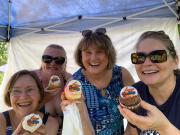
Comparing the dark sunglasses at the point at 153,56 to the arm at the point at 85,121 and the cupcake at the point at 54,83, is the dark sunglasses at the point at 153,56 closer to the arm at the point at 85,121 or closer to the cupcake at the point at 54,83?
the arm at the point at 85,121

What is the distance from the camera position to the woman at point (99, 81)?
2.11 metres

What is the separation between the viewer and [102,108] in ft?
6.98

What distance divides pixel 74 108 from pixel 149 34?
544 mm

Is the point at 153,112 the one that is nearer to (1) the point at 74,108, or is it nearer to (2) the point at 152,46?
(2) the point at 152,46

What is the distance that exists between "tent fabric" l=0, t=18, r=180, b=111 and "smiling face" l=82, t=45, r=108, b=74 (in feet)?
6.17

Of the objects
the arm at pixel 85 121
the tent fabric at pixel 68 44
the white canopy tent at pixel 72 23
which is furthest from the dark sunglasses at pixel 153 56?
the tent fabric at pixel 68 44

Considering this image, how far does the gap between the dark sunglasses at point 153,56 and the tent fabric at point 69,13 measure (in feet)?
6.58

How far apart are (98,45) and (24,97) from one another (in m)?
0.56

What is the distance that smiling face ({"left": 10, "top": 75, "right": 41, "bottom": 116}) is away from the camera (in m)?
2.12

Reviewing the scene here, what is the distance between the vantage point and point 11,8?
400cm

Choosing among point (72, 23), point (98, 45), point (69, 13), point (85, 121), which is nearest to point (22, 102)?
point (85, 121)

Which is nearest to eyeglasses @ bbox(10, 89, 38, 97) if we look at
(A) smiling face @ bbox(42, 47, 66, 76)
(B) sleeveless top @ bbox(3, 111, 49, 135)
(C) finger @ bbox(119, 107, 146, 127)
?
(B) sleeveless top @ bbox(3, 111, 49, 135)

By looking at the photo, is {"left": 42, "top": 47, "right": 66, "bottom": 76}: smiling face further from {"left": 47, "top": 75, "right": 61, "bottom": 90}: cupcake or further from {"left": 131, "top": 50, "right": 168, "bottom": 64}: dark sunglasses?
{"left": 131, "top": 50, "right": 168, "bottom": 64}: dark sunglasses

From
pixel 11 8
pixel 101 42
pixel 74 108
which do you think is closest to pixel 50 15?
pixel 11 8
